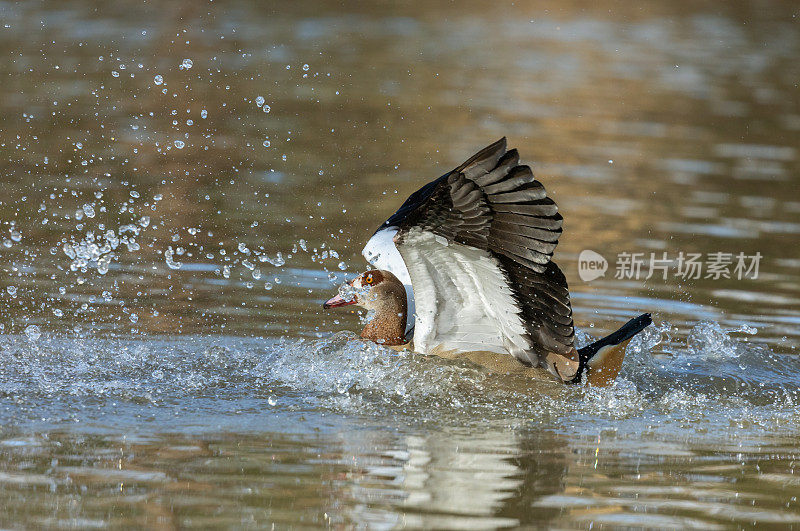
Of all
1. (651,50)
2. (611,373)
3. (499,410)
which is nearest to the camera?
(499,410)

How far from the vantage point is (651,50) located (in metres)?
22.4

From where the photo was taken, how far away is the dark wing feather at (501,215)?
543 cm

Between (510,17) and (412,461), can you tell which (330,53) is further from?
(412,461)

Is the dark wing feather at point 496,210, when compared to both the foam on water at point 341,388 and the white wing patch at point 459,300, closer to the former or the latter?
the white wing patch at point 459,300

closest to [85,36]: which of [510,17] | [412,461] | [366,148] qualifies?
[366,148]

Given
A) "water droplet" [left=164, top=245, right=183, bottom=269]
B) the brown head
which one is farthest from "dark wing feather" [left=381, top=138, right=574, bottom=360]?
"water droplet" [left=164, top=245, right=183, bottom=269]

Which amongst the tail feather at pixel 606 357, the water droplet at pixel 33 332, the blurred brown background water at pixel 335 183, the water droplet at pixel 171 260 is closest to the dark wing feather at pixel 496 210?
the blurred brown background water at pixel 335 183

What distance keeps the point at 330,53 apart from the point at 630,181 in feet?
28.1

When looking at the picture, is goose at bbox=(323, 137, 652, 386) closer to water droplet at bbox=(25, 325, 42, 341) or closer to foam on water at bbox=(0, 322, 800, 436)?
foam on water at bbox=(0, 322, 800, 436)

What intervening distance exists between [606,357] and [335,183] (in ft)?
18.9

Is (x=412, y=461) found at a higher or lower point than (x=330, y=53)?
lower

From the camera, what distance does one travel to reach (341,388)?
652 cm

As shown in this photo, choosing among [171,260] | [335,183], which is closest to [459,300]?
[171,260]

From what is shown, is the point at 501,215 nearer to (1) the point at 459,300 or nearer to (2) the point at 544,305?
(2) the point at 544,305
